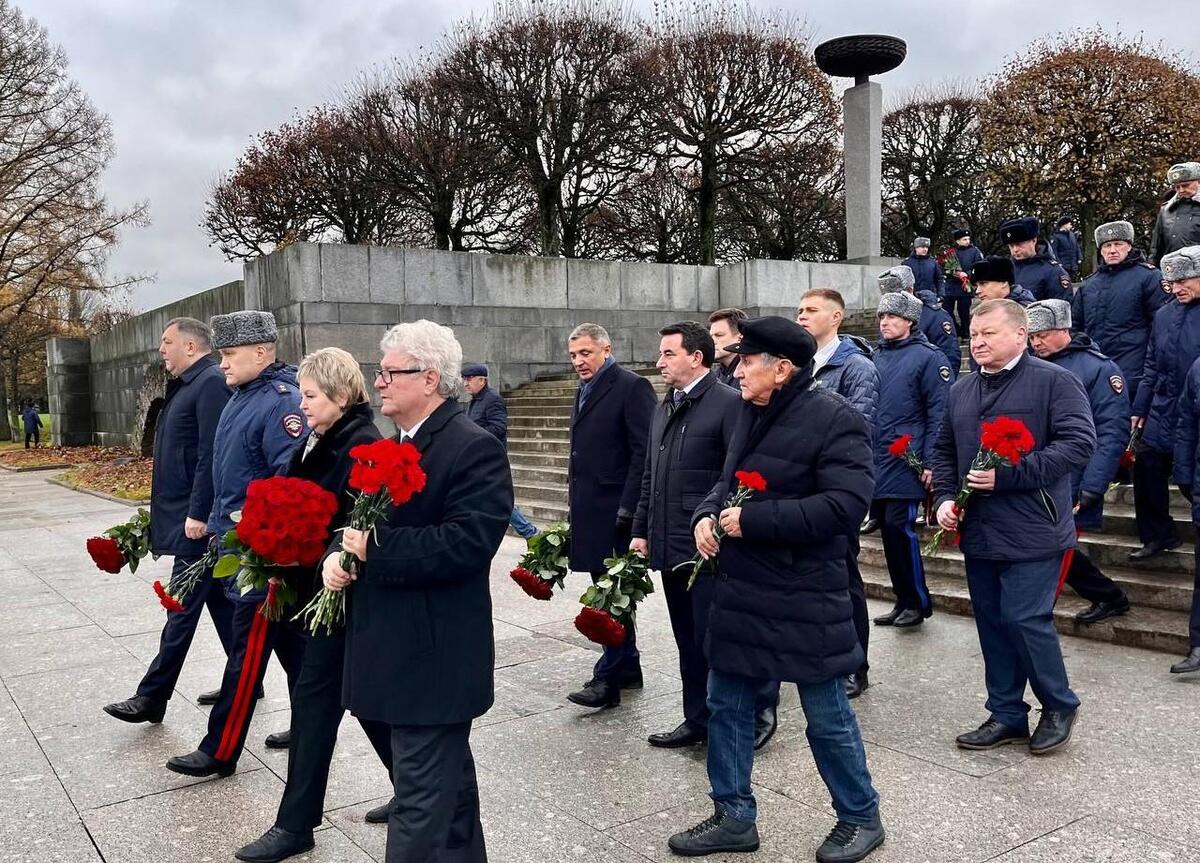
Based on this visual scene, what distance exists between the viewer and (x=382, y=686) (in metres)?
2.88

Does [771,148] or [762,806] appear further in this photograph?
[771,148]

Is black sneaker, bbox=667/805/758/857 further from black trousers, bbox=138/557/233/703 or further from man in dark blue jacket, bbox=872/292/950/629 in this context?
man in dark blue jacket, bbox=872/292/950/629

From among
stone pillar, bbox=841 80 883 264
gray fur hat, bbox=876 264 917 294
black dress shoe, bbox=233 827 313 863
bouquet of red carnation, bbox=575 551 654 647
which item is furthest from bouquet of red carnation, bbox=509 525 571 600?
stone pillar, bbox=841 80 883 264

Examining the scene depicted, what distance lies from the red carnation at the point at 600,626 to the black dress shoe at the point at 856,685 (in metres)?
1.36

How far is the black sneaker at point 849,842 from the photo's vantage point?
327 cm

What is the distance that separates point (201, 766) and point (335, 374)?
1.90 metres

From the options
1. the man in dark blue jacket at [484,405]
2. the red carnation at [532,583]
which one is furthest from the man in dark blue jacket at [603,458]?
the man in dark blue jacket at [484,405]

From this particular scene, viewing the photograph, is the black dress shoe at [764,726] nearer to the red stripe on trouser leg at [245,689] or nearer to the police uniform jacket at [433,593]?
the police uniform jacket at [433,593]

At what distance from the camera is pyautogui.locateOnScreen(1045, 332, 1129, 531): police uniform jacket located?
544 cm

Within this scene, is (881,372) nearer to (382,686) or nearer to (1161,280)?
(1161,280)

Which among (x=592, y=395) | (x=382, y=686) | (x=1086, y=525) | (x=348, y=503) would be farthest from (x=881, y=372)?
(x=382, y=686)

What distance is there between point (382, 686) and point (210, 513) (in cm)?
213

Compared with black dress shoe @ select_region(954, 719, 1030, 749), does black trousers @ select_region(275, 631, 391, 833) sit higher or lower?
higher

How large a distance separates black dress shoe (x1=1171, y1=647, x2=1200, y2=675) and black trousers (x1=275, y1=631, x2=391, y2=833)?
397cm
